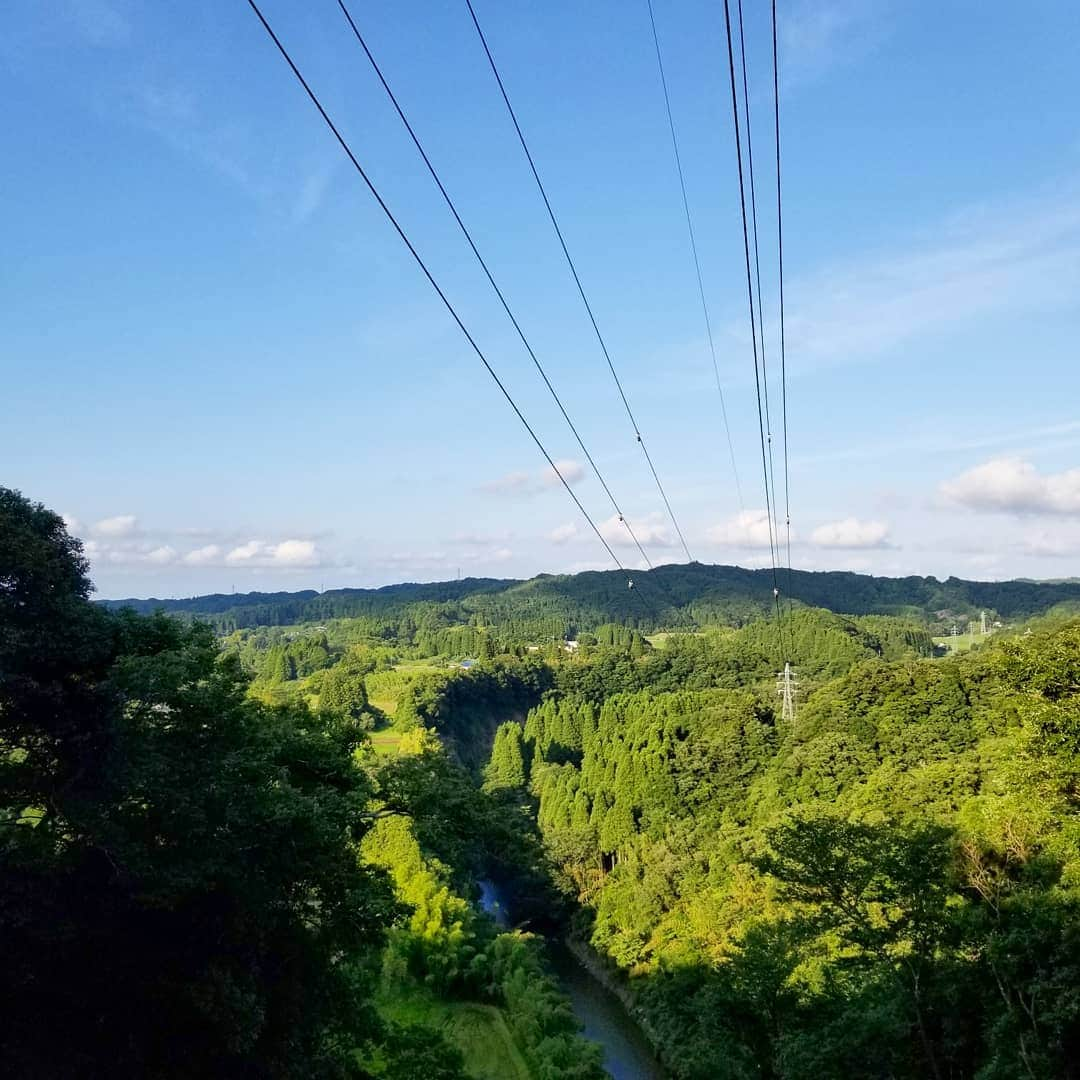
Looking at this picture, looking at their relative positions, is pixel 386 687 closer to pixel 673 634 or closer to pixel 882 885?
pixel 882 885

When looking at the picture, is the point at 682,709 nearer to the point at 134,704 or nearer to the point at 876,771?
the point at 876,771

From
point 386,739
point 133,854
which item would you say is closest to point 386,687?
point 386,739

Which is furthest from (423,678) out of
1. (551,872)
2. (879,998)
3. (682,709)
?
(879,998)

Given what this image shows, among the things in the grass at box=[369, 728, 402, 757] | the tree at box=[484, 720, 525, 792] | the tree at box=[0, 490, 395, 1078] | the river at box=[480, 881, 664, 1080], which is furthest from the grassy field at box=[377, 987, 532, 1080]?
the grass at box=[369, 728, 402, 757]

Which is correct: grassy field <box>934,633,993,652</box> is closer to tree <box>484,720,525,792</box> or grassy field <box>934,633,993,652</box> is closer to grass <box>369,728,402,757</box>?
tree <box>484,720,525,792</box>

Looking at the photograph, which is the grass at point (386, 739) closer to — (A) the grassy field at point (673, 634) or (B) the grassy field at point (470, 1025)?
(B) the grassy field at point (470, 1025)

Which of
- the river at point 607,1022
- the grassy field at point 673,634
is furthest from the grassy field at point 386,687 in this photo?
the grassy field at point 673,634

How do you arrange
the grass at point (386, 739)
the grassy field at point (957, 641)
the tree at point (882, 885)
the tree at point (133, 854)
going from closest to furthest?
1. the tree at point (133, 854)
2. the tree at point (882, 885)
3. the grass at point (386, 739)
4. the grassy field at point (957, 641)

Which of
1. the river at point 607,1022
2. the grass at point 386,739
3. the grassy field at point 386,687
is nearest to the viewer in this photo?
the river at point 607,1022
